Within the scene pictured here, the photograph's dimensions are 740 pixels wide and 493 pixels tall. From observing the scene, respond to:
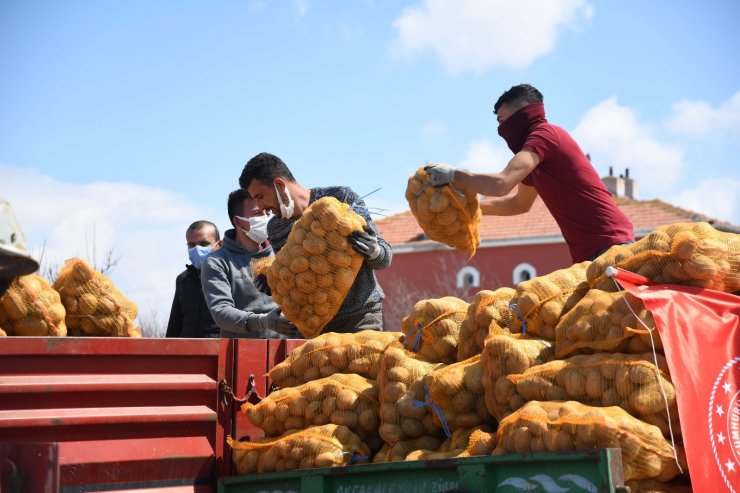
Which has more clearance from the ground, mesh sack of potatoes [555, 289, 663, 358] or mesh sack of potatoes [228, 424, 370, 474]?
mesh sack of potatoes [555, 289, 663, 358]

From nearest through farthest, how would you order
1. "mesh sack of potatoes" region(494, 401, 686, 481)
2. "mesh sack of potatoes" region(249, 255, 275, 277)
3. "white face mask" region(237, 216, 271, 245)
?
1. "mesh sack of potatoes" region(494, 401, 686, 481)
2. "mesh sack of potatoes" region(249, 255, 275, 277)
3. "white face mask" region(237, 216, 271, 245)

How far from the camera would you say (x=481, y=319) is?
4.22 meters

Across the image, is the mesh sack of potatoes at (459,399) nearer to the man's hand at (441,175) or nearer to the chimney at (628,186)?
the man's hand at (441,175)

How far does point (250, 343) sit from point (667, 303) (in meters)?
2.03

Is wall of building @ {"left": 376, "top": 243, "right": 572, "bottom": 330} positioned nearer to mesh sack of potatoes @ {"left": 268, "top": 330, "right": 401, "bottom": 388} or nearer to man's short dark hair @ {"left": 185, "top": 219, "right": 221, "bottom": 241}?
man's short dark hair @ {"left": 185, "top": 219, "right": 221, "bottom": 241}

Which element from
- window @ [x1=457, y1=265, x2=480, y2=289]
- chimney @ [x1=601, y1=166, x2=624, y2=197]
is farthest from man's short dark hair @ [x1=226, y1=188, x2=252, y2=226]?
chimney @ [x1=601, y1=166, x2=624, y2=197]

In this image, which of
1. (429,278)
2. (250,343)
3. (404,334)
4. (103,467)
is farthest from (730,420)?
(429,278)

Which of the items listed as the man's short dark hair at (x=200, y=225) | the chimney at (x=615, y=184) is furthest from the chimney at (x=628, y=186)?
the man's short dark hair at (x=200, y=225)

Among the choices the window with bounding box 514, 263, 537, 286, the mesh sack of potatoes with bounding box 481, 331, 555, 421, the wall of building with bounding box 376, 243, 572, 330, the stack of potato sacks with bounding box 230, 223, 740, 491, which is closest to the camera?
the stack of potato sacks with bounding box 230, 223, 740, 491

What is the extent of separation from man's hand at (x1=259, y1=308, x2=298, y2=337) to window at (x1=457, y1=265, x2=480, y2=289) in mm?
29547

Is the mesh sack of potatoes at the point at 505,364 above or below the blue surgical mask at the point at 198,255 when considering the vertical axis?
below

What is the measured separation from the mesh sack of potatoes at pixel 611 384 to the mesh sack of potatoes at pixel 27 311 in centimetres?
283

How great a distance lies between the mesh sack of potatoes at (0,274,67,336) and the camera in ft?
17.1

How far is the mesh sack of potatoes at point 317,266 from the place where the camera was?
16.9 feet
